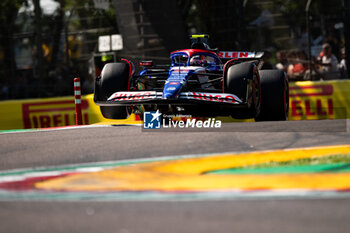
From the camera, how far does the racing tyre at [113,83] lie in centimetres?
1060

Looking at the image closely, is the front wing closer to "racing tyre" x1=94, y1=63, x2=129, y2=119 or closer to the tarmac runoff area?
"racing tyre" x1=94, y1=63, x2=129, y2=119

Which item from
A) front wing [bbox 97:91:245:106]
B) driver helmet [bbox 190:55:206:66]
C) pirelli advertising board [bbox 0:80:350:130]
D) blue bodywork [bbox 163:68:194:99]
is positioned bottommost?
pirelli advertising board [bbox 0:80:350:130]

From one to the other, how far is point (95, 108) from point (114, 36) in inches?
171

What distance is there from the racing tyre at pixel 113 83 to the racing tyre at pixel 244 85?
68.1 inches

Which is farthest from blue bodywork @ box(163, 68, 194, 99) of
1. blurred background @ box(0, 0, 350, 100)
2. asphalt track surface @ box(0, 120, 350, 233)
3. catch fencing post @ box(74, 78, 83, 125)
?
blurred background @ box(0, 0, 350, 100)

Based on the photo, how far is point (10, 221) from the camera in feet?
15.4

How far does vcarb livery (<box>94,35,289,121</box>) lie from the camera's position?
9.53 metres

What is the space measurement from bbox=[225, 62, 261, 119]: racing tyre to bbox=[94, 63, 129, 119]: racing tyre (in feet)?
5.67

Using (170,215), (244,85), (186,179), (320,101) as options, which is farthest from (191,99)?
(170,215)

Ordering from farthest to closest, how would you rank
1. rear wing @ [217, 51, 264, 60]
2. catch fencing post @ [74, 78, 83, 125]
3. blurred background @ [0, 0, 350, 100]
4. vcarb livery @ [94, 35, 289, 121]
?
blurred background @ [0, 0, 350, 100], catch fencing post @ [74, 78, 83, 125], rear wing @ [217, 51, 264, 60], vcarb livery @ [94, 35, 289, 121]

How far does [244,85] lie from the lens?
9648mm

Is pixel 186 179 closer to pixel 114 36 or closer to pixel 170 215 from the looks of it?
pixel 170 215

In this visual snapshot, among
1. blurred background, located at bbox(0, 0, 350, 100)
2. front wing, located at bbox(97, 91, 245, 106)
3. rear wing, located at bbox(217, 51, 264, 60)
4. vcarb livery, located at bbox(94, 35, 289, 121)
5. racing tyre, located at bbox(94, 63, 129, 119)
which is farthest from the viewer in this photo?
blurred background, located at bbox(0, 0, 350, 100)

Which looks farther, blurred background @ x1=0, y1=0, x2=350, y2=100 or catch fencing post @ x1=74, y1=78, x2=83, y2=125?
blurred background @ x1=0, y1=0, x2=350, y2=100
